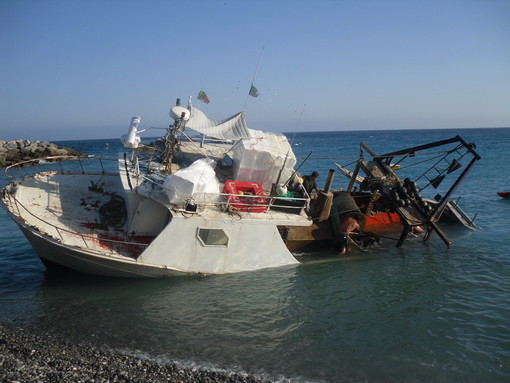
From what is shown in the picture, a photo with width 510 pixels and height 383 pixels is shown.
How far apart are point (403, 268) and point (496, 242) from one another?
641cm

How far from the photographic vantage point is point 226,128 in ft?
52.2

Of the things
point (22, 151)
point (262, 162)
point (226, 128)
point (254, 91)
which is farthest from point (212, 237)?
point (22, 151)

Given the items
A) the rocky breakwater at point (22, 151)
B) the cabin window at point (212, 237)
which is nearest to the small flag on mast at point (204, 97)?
the cabin window at point (212, 237)

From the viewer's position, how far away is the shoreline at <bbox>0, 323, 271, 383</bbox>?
25.4 feet

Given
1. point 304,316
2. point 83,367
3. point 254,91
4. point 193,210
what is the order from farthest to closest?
point 254,91 → point 193,210 → point 304,316 → point 83,367

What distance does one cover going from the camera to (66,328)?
385 inches

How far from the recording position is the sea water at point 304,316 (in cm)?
865

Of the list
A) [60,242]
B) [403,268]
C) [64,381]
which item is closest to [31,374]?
[64,381]

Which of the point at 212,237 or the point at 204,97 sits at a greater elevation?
the point at 204,97

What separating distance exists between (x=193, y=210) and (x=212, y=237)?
1.10 metres

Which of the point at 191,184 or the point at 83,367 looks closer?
the point at 83,367

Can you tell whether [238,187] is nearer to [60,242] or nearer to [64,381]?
[60,242]

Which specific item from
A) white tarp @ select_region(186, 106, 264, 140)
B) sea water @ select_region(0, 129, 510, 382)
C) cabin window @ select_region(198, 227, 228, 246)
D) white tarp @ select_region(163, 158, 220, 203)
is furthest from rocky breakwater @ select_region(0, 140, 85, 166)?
cabin window @ select_region(198, 227, 228, 246)

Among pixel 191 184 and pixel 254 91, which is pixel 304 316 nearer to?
pixel 191 184
